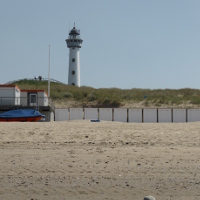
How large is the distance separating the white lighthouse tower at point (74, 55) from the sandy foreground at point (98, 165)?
56.0m

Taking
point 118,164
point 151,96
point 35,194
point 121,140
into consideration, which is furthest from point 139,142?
point 151,96

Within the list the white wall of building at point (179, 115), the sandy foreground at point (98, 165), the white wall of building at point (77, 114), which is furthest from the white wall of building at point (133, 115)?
the sandy foreground at point (98, 165)

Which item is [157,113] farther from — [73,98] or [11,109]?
[73,98]

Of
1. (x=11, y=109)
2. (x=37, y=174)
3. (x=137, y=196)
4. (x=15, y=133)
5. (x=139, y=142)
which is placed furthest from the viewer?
(x=11, y=109)

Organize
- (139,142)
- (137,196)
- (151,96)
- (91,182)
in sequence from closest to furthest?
(137,196), (91,182), (139,142), (151,96)

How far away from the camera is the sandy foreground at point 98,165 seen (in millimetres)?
6988

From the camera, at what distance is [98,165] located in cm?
913

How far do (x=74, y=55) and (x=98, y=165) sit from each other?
65.3 m

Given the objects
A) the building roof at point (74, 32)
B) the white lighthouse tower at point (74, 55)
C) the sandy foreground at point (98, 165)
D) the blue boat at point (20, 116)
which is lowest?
the sandy foreground at point (98, 165)

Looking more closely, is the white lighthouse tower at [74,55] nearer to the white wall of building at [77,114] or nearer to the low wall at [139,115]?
the white wall of building at [77,114]

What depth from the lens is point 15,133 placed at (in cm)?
1484

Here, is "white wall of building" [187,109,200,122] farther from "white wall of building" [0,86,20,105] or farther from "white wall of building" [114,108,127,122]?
"white wall of building" [0,86,20,105]

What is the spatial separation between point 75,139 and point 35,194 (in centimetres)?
696

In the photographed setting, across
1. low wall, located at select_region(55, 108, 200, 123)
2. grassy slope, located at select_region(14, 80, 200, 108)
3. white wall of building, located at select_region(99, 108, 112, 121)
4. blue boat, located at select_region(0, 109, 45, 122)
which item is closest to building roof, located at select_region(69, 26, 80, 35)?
grassy slope, located at select_region(14, 80, 200, 108)
